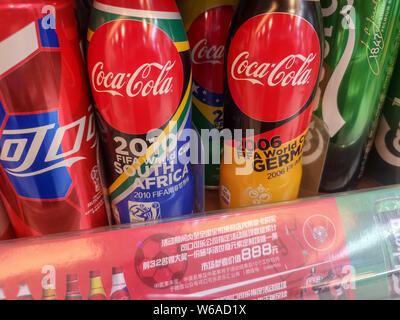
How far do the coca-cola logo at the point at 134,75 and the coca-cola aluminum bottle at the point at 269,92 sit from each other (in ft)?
0.34

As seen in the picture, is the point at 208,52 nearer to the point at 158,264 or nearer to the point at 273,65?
the point at 273,65

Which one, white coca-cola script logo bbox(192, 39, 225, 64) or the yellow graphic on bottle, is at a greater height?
white coca-cola script logo bbox(192, 39, 225, 64)

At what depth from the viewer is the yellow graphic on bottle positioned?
0.58 meters

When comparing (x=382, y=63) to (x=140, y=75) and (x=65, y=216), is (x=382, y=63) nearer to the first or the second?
(x=140, y=75)

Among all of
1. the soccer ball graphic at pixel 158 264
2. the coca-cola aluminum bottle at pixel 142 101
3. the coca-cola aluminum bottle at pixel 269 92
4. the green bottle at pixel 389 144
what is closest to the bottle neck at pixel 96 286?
the soccer ball graphic at pixel 158 264

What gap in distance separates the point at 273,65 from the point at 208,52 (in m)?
0.16

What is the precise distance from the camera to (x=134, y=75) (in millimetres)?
450

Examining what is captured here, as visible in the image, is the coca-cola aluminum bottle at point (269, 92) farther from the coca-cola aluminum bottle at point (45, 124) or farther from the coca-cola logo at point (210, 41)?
the coca-cola aluminum bottle at point (45, 124)

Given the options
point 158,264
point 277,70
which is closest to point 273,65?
point 277,70

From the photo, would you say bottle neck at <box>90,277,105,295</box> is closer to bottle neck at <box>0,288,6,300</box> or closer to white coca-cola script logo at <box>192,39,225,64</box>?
bottle neck at <box>0,288,6,300</box>

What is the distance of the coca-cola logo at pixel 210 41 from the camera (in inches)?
22.4

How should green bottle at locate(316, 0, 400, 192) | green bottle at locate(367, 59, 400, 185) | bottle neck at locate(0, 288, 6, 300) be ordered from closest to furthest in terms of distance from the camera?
bottle neck at locate(0, 288, 6, 300) < green bottle at locate(316, 0, 400, 192) < green bottle at locate(367, 59, 400, 185)

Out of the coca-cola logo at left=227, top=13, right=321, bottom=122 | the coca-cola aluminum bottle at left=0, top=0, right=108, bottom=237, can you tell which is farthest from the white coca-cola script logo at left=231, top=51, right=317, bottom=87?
the coca-cola aluminum bottle at left=0, top=0, right=108, bottom=237
